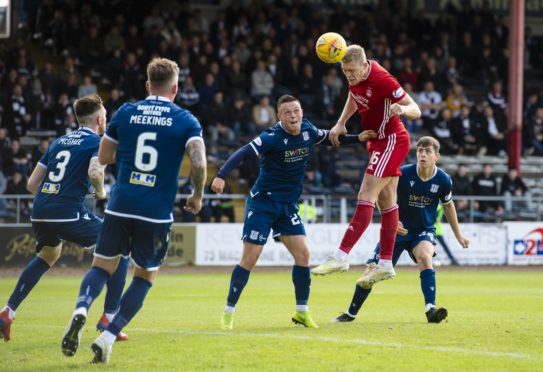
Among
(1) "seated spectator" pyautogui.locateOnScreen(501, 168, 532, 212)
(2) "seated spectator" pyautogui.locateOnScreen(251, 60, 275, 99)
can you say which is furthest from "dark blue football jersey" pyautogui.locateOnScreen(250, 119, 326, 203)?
(2) "seated spectator" pyautogui.locateOnScreen(251, 60, 275, 99)

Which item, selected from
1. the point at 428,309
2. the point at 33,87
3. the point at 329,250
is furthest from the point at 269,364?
the point at 33,87

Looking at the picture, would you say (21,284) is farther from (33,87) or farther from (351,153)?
(351,153)

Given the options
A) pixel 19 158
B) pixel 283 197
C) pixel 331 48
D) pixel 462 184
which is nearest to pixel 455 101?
pixel 462 184

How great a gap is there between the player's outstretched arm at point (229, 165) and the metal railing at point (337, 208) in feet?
42.0

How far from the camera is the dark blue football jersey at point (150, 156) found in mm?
8008

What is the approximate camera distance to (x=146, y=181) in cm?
802

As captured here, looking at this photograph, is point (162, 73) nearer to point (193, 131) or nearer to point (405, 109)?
point (193, 131)

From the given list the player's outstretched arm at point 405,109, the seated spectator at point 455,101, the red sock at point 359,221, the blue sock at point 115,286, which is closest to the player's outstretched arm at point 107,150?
the blue sock at point 115,286

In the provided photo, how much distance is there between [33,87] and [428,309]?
55.2 feet

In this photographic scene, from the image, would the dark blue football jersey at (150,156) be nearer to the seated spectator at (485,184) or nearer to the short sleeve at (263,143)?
the short sleeve at (263,143)

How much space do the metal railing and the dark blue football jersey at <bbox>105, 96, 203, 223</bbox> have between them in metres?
15.2

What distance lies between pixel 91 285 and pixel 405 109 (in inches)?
149

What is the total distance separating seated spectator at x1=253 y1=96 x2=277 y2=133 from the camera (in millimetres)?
27266

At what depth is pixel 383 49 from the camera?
30672 mm
